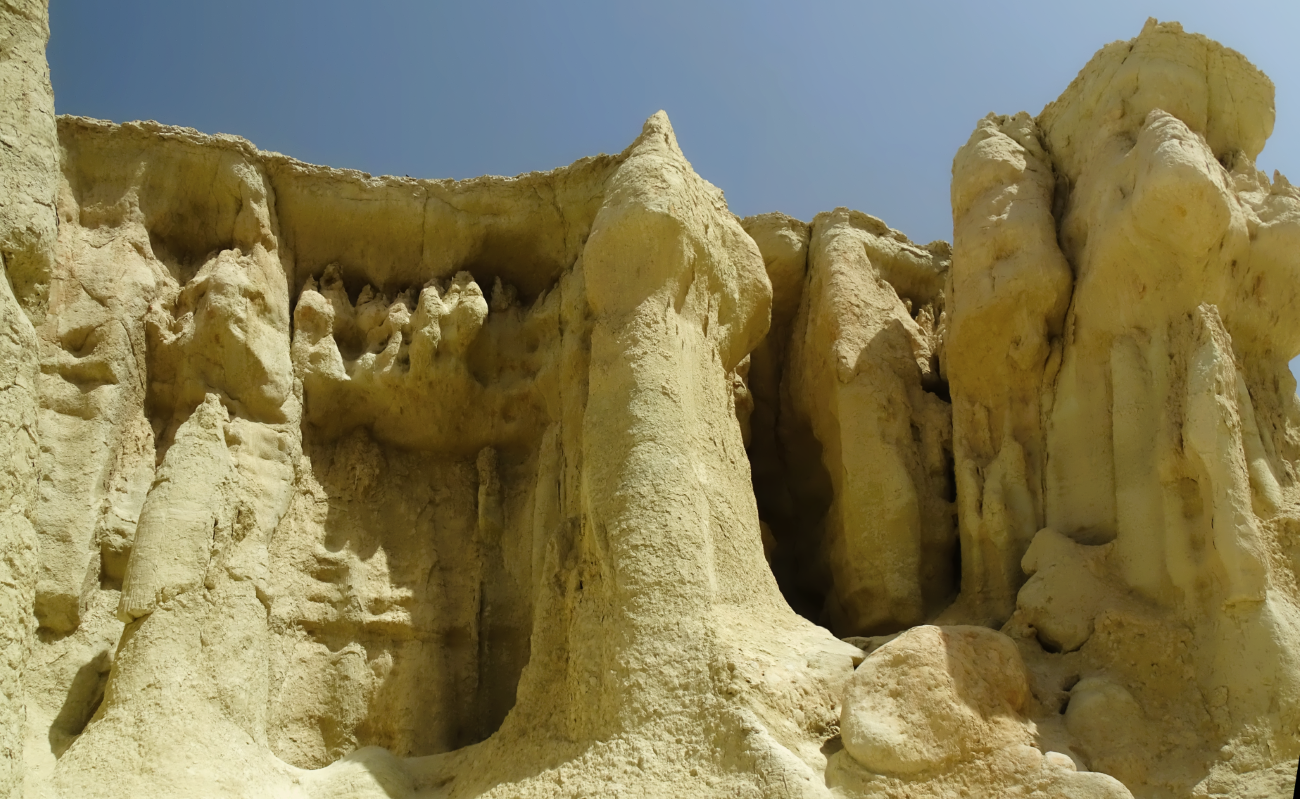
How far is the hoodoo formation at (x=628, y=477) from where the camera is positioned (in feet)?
19.9

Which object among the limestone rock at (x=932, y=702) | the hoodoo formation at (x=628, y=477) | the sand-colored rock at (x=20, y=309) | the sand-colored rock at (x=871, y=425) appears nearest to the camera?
the sand-colored rock at (x=20, y=309)

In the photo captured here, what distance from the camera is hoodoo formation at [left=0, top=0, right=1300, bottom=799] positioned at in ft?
19.9

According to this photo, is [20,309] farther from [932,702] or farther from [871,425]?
[871,425]

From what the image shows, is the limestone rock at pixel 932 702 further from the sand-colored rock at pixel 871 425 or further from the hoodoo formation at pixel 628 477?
the sand-colored rock at pixel 871 425

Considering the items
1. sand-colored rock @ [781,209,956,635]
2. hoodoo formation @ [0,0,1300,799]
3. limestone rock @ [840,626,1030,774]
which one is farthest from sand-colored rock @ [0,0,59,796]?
sand-colored rock @ [781,209,956,635]

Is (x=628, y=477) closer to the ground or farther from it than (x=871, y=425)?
closer to the ground

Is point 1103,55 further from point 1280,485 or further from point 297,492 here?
point 297,492

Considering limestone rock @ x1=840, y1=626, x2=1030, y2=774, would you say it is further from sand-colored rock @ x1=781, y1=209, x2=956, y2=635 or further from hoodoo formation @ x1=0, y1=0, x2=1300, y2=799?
sand-colored rock @ x1=781, y1=209, x2=956, y2=635

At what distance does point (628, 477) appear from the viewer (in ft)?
22.8

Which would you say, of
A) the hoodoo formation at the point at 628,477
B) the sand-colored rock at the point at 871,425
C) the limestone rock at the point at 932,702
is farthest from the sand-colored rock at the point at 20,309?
the sand-colored rock at the point at 871,425

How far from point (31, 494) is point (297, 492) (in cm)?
263

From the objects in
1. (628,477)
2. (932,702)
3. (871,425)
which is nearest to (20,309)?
(628,477)

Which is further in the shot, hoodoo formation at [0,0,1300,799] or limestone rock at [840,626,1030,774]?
hoodoo formation at [0,0,1300,799]

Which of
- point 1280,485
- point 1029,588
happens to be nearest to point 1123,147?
point 1280,485
